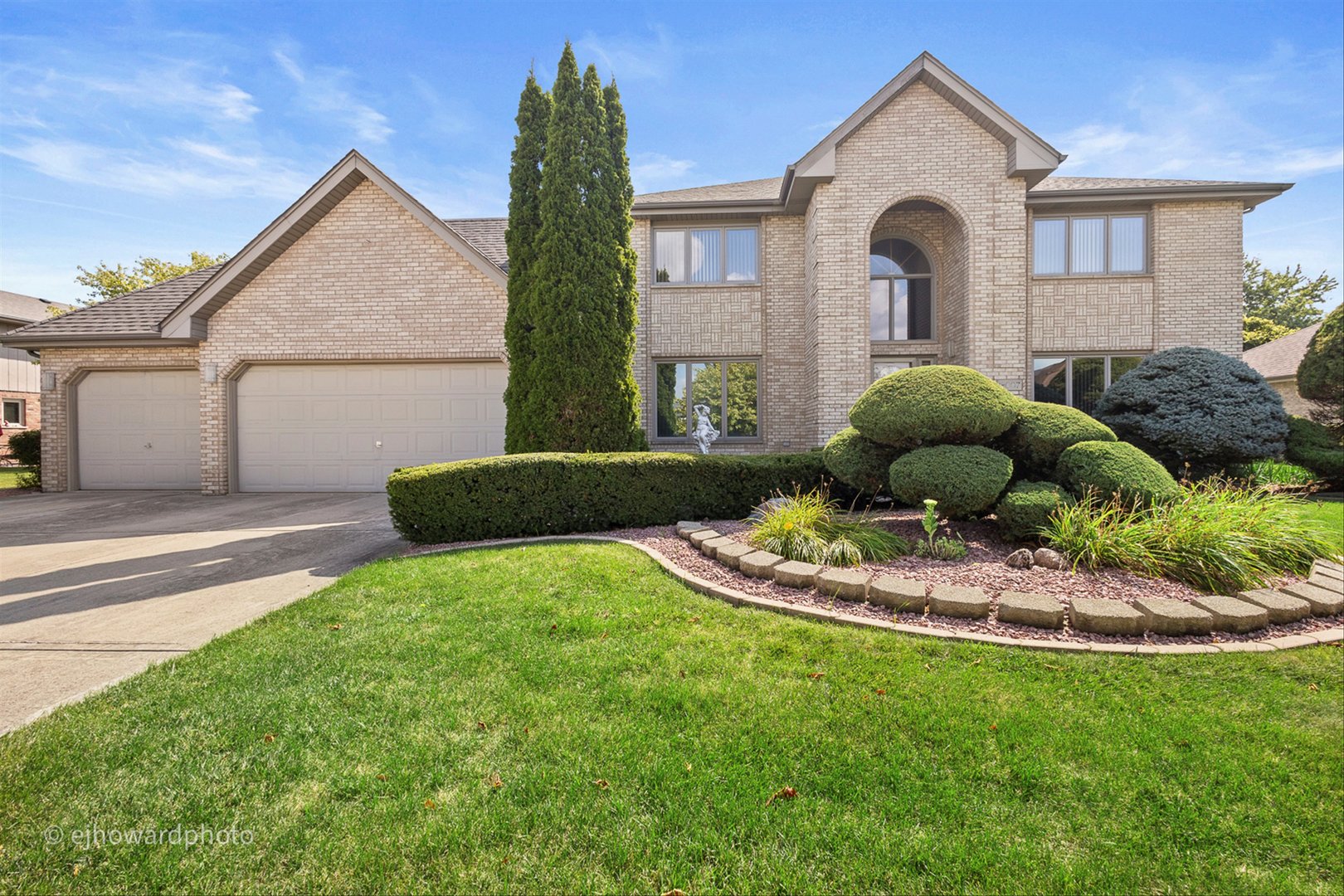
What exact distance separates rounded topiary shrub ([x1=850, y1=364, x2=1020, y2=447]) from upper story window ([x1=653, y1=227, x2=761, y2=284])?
22.9 feet

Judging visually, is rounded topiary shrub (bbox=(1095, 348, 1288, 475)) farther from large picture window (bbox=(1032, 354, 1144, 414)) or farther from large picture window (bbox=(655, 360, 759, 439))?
large picture window (bbox=(655, 360, 759, 439))

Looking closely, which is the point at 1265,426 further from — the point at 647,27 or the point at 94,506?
the point at 94,506

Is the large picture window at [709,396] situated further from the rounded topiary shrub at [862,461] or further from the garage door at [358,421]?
the rounded topiary shrub at [862,461]

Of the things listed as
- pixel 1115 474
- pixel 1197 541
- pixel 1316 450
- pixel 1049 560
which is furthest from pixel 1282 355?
pixel 1049 560

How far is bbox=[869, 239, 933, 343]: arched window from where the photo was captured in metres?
12.3

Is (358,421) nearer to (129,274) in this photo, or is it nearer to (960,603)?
(960,603)

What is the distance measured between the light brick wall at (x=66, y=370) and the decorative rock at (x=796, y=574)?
13.7m

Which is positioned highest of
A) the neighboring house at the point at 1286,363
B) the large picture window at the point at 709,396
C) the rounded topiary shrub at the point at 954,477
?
the neighboring house at the point at 1286,363

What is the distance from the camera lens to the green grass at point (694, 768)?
1.76 metres

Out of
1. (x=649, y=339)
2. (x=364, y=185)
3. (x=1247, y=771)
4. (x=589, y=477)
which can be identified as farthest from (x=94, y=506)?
(x=1247, y=771)

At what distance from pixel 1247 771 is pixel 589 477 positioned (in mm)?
5530

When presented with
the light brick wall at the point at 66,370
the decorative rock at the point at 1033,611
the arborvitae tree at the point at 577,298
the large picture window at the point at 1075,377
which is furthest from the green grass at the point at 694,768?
the light brick wall at the point at 66,370

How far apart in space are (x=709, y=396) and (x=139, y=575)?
9503 millimetres

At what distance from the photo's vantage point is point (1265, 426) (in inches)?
293
